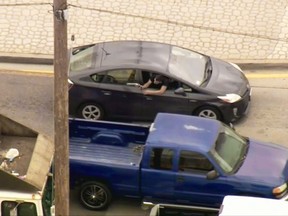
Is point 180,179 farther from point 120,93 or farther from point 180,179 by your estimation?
point 120,93

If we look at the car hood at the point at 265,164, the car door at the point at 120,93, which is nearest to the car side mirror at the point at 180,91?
the car door at the point at 120,93

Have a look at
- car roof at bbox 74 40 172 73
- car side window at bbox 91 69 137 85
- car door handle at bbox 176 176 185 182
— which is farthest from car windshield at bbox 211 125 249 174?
car side window at bbox 91 69 137 85

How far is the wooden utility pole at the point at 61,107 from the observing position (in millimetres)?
8805

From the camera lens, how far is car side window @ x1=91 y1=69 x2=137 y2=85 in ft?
45.2

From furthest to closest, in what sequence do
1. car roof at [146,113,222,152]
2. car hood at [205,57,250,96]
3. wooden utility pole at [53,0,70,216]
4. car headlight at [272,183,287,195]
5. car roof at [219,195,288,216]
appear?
car hood at [205,57,250,96] < car roof at [146,113,222,152] < car headlight at [272,183,287,195] < car roof at [219,195,288,216] < wooden utility pole at [53,0,70,216]

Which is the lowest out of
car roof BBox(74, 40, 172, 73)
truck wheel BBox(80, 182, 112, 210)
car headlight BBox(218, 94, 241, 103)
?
truck wheel BBox(80, 182, 112, 210)

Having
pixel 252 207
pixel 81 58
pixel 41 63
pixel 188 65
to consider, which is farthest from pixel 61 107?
pixel 41 63

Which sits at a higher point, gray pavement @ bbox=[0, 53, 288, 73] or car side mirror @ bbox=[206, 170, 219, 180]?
car side mirror @ bbox=[206, 170, 219, 180]

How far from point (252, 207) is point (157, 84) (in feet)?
14.5

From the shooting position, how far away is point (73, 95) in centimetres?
1403

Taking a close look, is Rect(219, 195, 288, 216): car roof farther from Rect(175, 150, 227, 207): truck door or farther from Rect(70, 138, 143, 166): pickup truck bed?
Rect(70, 138, 143, 166): pickup truck bed

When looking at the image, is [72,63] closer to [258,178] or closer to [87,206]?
[87,206]

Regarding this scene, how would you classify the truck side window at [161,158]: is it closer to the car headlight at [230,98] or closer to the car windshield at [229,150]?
the car windshield at [229,150]

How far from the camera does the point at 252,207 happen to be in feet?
32.7
